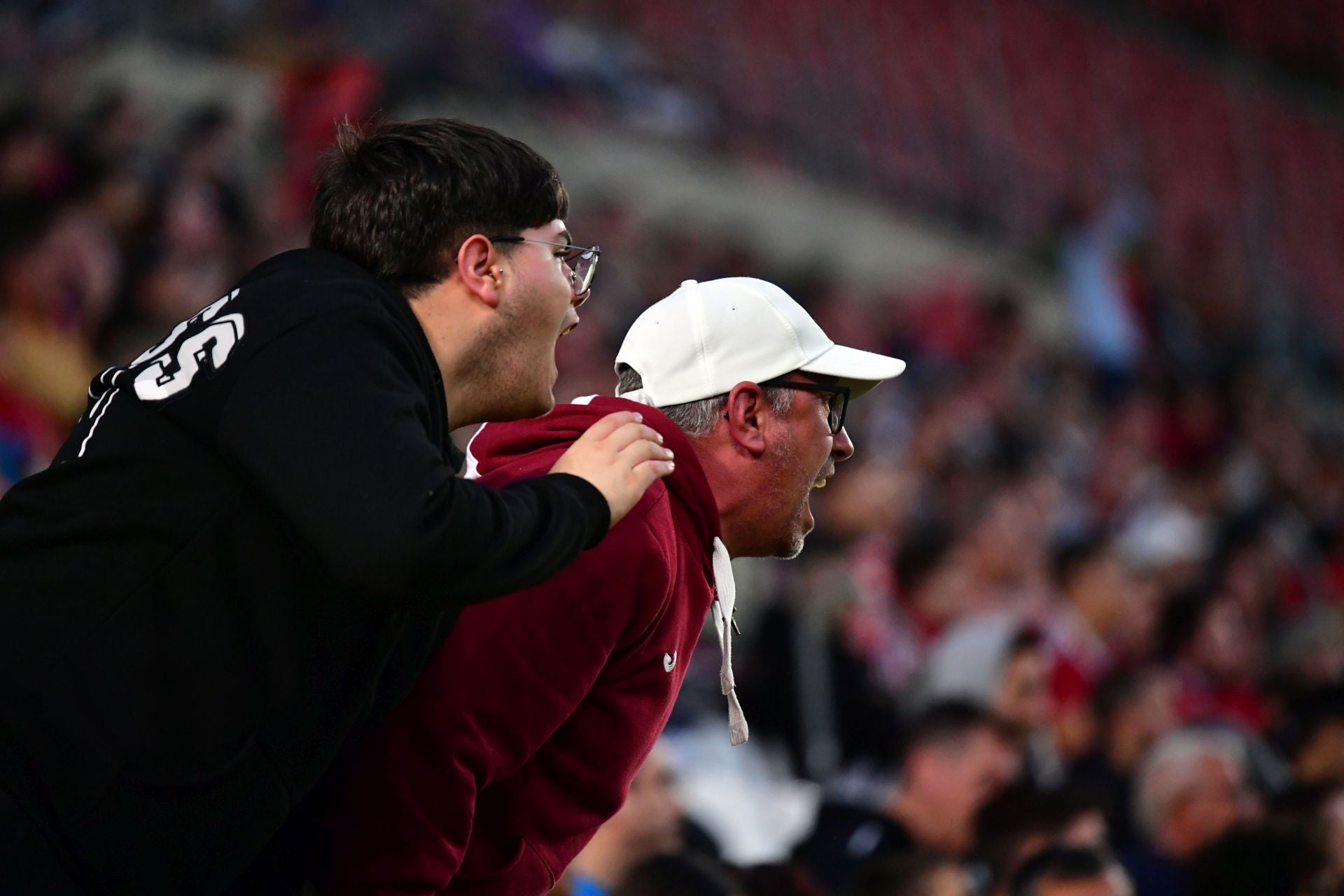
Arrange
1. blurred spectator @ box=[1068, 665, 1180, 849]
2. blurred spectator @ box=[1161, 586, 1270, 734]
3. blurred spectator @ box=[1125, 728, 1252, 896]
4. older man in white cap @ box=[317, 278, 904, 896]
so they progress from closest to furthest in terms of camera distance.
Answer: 1. older man in white cap @ box=[317, 278, 904, 896]
2. blurred spectator @ box=[1125, 728, 1252, 896]
3. blurred spectator @ box=[1068, 665, 1180, 849]
4. blurred spectator @ box=[1161, 586, 1270, 734]

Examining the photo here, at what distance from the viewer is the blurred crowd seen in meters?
4.02

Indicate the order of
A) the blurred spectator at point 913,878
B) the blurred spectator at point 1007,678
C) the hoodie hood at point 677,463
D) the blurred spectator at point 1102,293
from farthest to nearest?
the blurred spectator at point 1102,293 < the blurred spectator at point 1007,678 < the blurred spectator at point 913,878 < the hoodie hood at point 677,463

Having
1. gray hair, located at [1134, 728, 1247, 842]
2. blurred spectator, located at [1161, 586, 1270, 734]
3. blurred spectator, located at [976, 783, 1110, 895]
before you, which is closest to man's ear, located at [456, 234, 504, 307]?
blurred spectator, located at [976, 783, 1110, 895]

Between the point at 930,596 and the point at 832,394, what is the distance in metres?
3.86

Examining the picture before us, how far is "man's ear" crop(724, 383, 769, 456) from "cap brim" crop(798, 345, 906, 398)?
0.08 m

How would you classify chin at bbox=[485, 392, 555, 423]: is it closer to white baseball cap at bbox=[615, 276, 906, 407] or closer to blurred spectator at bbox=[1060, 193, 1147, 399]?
white baseball cap at bbox=[615, 276, 906, 407]

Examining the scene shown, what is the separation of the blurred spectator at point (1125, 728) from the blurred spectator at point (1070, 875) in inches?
65.6

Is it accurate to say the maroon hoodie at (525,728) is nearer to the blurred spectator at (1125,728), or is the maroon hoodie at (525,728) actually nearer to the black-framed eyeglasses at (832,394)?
the black-framed eyeglasses at (832,394)

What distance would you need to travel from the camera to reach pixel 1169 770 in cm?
489

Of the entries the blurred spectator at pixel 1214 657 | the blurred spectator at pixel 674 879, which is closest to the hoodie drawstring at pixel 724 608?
the blurred spectator at pixel 674 879

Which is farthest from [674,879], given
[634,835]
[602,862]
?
[602,862]

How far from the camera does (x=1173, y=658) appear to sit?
6.83 metres

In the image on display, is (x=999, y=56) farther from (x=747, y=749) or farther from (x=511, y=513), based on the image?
(x=511, y=513)

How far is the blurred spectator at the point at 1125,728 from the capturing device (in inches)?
208
